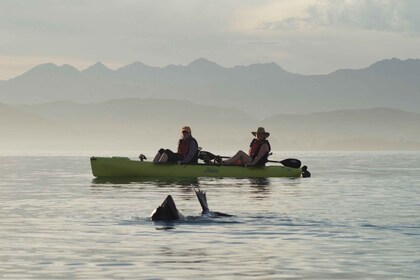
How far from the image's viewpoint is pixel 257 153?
4428 cm

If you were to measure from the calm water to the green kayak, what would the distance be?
7733mm

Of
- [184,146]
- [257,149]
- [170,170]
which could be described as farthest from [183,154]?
[257,149]

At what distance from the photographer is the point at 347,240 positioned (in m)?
20.6

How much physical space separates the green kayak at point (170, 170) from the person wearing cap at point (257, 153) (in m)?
0.34

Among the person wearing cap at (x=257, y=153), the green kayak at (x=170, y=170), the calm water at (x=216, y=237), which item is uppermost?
the person wearing cap at (x=257, y=153)

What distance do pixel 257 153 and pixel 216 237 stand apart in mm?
23434

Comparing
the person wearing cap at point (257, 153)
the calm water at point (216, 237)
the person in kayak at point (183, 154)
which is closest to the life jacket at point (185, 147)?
the person in kayak at point (183, 154)

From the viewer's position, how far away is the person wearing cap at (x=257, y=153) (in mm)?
43781

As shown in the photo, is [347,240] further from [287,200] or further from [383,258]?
[287,200]

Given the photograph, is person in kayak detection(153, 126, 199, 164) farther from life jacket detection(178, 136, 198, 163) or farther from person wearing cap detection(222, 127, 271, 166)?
person wearing cap detection(222, 127, 271, 166)

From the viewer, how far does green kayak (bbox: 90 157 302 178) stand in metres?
43.8

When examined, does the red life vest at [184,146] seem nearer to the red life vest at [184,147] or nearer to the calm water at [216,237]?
the red life vest at [184,147]

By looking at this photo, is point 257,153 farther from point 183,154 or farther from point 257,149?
point 183,154

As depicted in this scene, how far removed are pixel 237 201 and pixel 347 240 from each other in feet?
35.2
